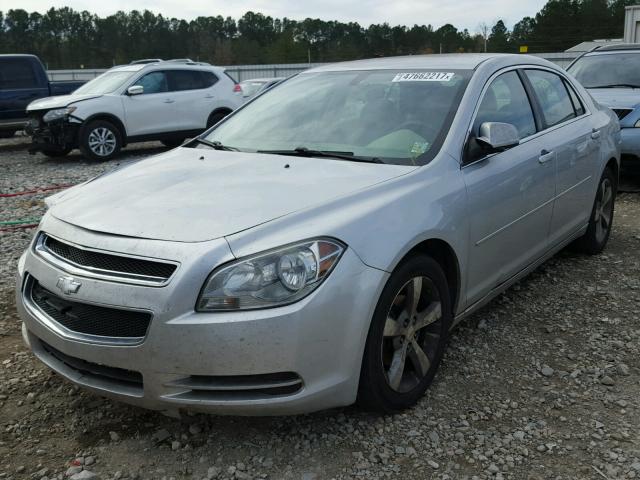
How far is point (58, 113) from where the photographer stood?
1125 centimetres

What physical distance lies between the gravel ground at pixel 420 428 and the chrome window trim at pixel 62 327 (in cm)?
53

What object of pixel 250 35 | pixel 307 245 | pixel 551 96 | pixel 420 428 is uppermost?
pixel 250 35

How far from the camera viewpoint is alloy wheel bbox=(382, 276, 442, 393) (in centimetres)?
280

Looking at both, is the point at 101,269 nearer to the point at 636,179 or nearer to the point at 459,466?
the point at 459,466

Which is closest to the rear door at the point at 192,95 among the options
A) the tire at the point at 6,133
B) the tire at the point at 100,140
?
the tire at the point at 100,140

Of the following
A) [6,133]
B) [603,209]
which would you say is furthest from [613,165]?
[6,133]

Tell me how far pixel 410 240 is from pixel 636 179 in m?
6.80

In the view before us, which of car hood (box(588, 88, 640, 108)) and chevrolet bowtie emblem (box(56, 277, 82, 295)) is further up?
car hood (box(588, 88, 640, 108))

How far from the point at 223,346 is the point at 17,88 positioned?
44.5 feet

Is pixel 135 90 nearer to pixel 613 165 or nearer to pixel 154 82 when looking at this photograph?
pixel 154 82

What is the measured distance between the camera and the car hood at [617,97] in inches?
301

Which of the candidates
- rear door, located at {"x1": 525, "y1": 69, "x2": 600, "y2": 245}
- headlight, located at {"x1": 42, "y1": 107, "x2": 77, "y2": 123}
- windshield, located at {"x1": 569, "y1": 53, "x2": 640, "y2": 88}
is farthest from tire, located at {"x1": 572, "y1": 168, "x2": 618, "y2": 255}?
headlight, located at {"x1": 42, "y1": 107, "x2": 77, "y2": 123}

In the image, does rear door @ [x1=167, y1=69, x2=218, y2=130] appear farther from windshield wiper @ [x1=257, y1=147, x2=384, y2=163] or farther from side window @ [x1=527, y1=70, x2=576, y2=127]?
windshield wiper @ [x1=257, y1=147, x2=384, y2=163]

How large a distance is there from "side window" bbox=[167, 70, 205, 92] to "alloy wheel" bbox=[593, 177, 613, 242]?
9418 millimetres
